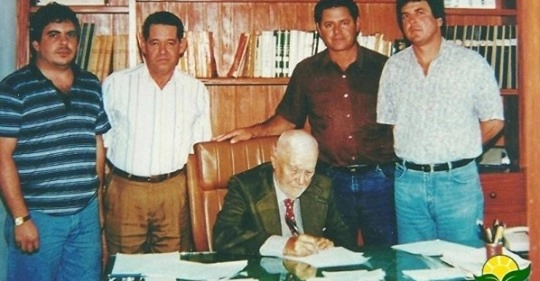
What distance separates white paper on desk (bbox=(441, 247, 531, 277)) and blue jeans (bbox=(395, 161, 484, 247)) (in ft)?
2.39

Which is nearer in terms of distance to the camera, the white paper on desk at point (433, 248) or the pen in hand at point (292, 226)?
the white paper on desk at point (433, 248)

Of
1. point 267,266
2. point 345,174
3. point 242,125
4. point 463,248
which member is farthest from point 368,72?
point 267,266

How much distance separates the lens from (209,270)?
1921 mm

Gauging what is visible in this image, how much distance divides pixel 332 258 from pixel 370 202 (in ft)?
3.61

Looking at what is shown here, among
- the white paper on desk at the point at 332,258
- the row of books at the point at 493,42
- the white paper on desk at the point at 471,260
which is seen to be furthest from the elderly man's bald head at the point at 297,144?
the row of books at the point at 493,42

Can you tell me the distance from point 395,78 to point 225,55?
126cm

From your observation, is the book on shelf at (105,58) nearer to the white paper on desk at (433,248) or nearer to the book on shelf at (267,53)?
the book on shelf at (267,53)

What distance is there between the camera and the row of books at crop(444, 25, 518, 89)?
3.76 meters

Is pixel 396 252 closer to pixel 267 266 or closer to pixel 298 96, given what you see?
pixel 267 266

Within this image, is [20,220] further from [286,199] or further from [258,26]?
[258,26]

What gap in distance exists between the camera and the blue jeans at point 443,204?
9.19 feet

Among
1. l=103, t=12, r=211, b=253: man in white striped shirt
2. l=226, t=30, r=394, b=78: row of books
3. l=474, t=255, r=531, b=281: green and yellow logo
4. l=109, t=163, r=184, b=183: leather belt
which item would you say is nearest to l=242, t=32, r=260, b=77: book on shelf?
l=226, t=30, r=394, b=78: row of books

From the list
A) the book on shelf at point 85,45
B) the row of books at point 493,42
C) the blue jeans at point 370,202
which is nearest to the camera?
the blue jeans at point 370,202

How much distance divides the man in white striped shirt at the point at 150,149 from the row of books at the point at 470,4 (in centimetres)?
169
